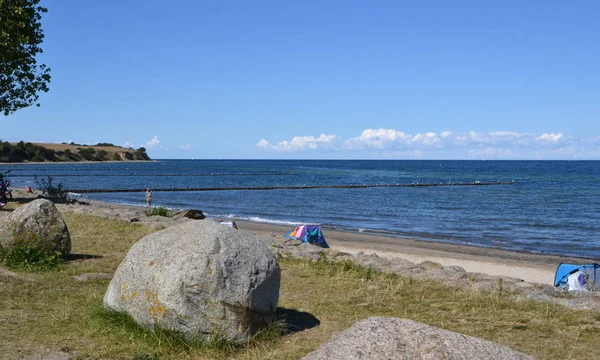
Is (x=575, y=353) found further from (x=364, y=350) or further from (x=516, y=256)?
(x=516, y=256)

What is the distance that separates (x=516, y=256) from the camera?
26.2m

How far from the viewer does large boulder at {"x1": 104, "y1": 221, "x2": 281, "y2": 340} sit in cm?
741

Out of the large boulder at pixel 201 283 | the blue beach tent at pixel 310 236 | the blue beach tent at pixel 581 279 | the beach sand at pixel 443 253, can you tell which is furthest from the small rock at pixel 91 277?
the blue beach tent at pixel 310 236

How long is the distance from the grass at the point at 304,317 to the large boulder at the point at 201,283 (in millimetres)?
207

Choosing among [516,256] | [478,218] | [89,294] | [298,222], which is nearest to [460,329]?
[89,294]

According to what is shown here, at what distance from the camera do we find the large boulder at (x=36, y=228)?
488 inches

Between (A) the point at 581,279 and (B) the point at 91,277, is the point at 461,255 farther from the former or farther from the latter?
(B) the point at 91,277

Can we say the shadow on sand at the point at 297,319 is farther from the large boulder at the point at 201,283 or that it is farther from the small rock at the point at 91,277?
the small rock at the point at 91,277

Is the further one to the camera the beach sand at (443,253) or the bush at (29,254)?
the beach sand at (443,253)

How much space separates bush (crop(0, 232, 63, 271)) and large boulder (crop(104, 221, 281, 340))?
488 cm

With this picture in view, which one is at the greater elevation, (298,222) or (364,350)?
(364,350)

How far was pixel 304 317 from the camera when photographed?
923cm

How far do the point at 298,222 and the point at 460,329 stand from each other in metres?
30.1

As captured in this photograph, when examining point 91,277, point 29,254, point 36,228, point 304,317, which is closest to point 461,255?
point 304,317
